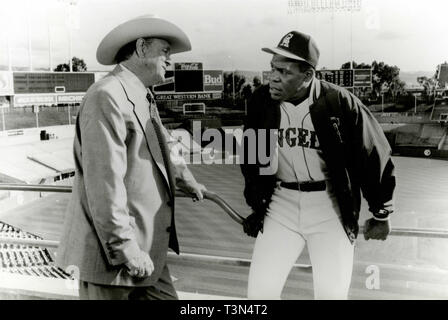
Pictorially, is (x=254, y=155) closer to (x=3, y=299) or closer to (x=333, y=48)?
(x=333, y=48)

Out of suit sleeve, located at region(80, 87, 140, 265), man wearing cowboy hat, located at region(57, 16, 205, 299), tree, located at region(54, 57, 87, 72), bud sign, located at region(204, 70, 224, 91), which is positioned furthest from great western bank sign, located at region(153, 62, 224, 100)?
suit sleeve, located at region(80, 87, 140, 265)

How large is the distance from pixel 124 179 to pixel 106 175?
0.17m

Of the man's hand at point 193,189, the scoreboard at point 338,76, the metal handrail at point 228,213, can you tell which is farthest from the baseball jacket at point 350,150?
the man's hand at point 193,189

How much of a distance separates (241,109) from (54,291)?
135 cm

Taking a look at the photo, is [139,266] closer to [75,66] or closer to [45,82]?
[75,66]

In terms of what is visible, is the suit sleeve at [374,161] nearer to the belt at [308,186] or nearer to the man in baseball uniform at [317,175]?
the man in baseball uniform at [317,175]

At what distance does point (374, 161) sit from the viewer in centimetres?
190

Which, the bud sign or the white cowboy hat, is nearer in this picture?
the white cowboy hat

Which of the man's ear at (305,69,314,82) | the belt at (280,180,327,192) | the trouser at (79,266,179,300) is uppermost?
the man's ear at (305,69,314,82)

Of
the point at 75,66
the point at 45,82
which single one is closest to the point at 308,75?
the point at 75,66

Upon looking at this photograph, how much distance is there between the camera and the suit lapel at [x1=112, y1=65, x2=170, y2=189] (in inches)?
67.4

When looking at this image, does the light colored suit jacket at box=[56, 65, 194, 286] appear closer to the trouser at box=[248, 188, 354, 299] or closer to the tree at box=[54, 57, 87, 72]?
the trouser at box=[248, 188, 354, 299]

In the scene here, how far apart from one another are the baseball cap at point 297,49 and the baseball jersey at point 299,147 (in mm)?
109

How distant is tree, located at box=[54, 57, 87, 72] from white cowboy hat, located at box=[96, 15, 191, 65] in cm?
63
